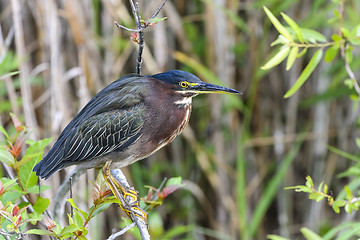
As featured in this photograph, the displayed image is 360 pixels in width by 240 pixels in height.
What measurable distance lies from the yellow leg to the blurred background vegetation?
3.24 feet

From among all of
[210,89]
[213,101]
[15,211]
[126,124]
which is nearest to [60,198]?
[126,124]

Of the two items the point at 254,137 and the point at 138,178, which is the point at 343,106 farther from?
the point at 138,178

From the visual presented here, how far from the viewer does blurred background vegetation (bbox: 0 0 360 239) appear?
3.24m

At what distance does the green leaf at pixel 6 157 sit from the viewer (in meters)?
1.58

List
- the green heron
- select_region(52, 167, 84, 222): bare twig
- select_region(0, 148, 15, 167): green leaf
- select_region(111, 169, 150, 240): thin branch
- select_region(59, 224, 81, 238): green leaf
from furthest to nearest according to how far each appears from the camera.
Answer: select_region(52, 167, 84, 222): bare twig
the green heron
select_region(111, 169, 150, 240): thin branch
select_region(0, 148, 15, 167): green leaf
select_region(59, 224, 81, 238): green leaf

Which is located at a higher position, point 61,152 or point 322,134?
point 61,152

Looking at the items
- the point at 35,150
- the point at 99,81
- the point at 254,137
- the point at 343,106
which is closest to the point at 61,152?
the point at 35,150

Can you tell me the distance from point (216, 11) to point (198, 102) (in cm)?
70

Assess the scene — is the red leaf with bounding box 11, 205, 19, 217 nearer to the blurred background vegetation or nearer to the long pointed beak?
the long pointed beak

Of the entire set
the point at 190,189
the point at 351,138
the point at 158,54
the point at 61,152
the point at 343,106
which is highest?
the point at 158,54

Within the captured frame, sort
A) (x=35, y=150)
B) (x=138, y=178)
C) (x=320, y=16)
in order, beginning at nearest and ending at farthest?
(x=35, y=150), (x=320, y=16), (x=138, y=178)

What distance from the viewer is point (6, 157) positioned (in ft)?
5.20

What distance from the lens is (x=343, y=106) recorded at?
12.3 feet

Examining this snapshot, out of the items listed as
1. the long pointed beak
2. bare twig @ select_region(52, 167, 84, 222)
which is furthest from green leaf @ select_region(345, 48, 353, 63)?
bare twig @ select_region(52, 167, 84, 222)
